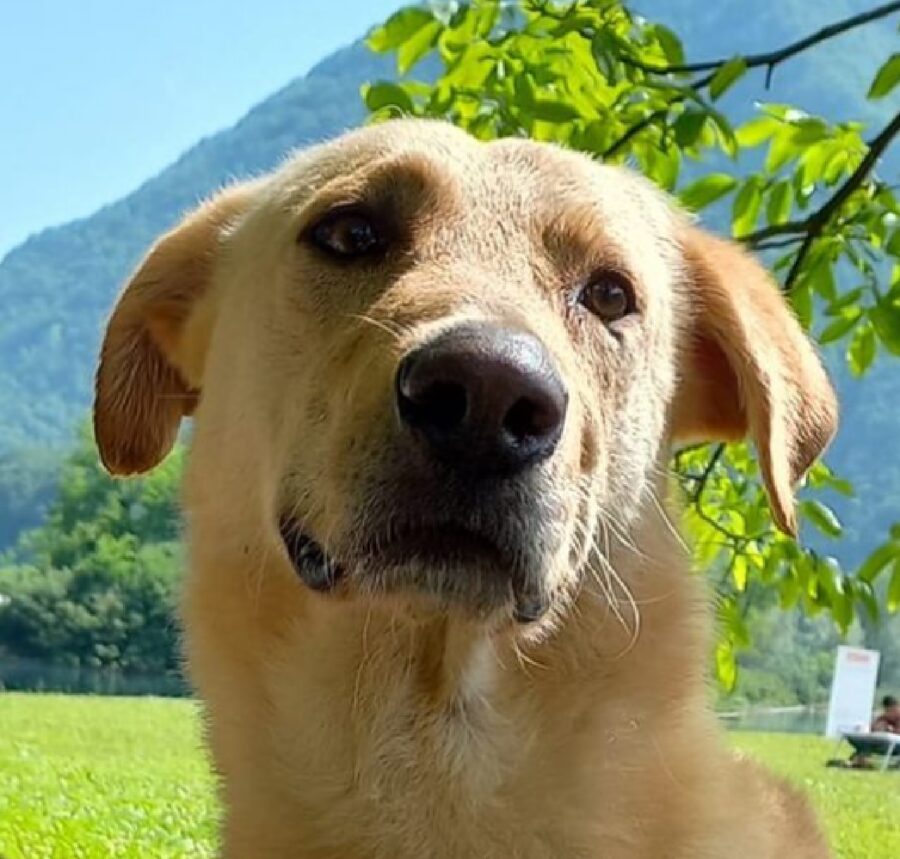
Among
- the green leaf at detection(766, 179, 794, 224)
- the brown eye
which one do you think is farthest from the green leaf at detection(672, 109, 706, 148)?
the brown eye

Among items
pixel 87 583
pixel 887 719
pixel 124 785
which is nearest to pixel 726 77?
pixel 87 583

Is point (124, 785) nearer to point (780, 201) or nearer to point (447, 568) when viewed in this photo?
point (780, 201)

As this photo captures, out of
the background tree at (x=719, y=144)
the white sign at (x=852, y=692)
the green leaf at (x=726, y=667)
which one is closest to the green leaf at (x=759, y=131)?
the background tree at (x=719, y=144)

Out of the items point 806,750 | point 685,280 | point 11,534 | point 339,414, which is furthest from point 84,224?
point 339,414

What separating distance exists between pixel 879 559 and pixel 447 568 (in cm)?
83

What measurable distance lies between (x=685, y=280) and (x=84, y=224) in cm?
195

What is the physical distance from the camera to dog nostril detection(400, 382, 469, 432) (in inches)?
37.0

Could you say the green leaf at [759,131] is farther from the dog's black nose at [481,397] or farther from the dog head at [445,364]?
the dog's black nose at [481,397]

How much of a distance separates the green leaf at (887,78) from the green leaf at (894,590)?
0.47 m

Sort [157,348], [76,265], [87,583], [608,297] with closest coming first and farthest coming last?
[608,297]
[157,348]
[87,583]
[76,265]

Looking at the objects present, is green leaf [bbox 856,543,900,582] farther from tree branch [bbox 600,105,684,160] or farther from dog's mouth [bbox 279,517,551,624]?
dog's mouth [bbox 279,517,551,624]

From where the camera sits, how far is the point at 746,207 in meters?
1.79

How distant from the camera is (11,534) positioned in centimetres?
245

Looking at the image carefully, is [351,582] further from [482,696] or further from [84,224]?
[84,224]
